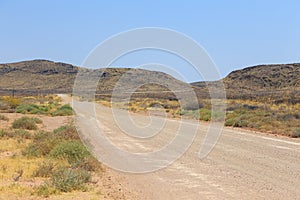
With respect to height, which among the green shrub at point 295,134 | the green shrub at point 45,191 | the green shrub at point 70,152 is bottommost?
the green shrub at point 295,134

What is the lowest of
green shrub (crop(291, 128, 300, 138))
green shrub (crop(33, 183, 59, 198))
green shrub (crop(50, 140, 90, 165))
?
green shrub (crop(291, 128, 300, 138))

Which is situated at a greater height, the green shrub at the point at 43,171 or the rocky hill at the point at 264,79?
the rocky hill at the point at 264,79

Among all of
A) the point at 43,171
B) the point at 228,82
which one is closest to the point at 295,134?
the point at 43,171

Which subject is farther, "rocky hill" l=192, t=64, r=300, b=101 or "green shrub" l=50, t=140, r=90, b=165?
"rocky hill" l=192, t=64, r=300, b=101

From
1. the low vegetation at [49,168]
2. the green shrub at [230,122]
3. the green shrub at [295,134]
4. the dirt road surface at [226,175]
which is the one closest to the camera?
the dirt road surface at [226,175]

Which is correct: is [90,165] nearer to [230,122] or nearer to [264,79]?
[230,122]

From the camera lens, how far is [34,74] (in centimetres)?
19888

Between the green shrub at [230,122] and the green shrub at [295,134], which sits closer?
the green shrub at [295,134]

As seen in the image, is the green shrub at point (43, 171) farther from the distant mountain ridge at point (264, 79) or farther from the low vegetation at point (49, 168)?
the distant mountain ridge at point (264, 79)

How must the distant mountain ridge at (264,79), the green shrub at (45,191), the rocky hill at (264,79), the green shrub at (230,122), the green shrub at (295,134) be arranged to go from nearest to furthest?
the green shrub at (45,191)
the green shrub at (295,134)
the green shrub at (230,122)
the rocky hill at (264,79)
the distant mountain ridge at (264,79)

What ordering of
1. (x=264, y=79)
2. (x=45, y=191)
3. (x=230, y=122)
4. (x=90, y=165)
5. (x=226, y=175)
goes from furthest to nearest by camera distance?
(x=264, y=79) → (x=230, y=122) → (x=90, y=165) → (x=226, y=175) → (x=45, y=191)

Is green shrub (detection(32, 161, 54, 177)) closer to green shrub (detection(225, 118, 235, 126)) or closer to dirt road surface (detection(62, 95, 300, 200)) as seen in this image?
dirt road surface (detection(62, 95, 300, 200))

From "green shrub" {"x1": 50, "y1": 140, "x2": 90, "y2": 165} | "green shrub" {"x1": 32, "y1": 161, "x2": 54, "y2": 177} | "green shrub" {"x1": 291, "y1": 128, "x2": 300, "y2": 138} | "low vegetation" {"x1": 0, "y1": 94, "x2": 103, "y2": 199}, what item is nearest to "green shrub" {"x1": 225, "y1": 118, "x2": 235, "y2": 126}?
"green shrub" {"x1": 291, "y1": 128, "x2": 300, "y2": 138}

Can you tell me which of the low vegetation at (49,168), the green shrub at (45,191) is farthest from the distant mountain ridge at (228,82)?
the green shrub at (45,191)
